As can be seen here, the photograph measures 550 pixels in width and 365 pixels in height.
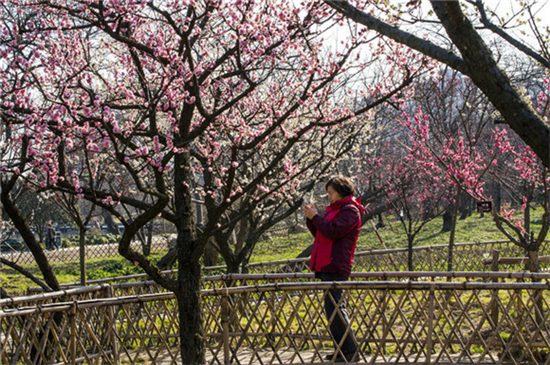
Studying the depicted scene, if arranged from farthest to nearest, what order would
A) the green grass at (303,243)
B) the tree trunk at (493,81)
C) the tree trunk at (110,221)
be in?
the tree trunk at (110,221)
the green grass at (303,243)
the tree trunk at (493,81)

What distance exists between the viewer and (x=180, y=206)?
186 inches

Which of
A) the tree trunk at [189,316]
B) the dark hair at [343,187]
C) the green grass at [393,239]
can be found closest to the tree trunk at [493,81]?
the dark hair at [343,187]

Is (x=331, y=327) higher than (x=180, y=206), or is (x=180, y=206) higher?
(x=180, y=206)

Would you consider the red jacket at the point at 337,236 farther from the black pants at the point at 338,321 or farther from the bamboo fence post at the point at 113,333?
the bamboo fence post at the point at 113,333

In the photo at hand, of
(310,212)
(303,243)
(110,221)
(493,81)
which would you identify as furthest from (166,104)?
(110,221)

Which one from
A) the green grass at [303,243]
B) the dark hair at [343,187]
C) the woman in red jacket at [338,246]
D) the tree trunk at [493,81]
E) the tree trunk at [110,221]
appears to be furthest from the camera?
the tree trunk at [110,221]

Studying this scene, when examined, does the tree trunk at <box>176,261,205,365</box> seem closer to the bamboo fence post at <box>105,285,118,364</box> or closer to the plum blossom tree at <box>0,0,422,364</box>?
the plum blossom tree at <box>0,0,422,364</box>

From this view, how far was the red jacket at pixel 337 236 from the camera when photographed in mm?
4793

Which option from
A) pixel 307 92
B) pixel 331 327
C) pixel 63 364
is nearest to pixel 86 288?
pixel 63 364

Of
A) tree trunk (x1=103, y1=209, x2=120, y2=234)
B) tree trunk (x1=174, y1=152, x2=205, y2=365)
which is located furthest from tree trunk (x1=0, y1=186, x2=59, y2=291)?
tree trunk (x1=103, y1=209, x2=120, y2=234)

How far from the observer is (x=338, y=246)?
489 centimetres

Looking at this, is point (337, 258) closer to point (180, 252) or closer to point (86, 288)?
point (180, 252)

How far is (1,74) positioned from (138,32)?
1.29m

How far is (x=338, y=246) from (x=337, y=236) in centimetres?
13
